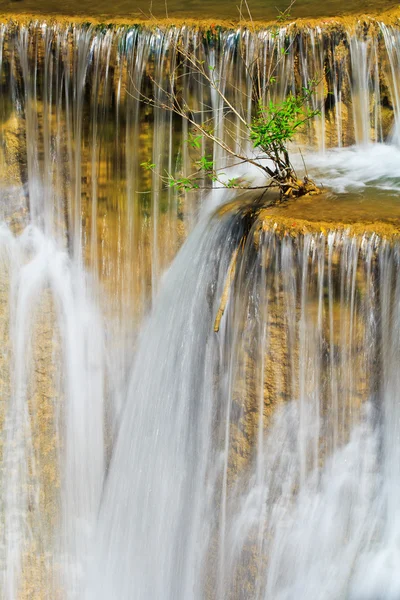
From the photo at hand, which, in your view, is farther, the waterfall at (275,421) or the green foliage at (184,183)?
the green foliage at (184,183)

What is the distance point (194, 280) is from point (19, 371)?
224 centimetres

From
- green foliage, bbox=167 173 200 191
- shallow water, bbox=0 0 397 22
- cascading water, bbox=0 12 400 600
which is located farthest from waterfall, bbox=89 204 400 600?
shallow water, bbox=0 0 397 22

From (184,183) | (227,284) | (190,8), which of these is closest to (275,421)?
(227,284)

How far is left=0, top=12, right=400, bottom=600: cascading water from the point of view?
5418mm

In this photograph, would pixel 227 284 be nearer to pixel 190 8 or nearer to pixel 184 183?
pixel 184 183

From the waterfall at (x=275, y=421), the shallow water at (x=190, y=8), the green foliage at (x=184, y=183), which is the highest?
the shallow water at (x=190, y=8)

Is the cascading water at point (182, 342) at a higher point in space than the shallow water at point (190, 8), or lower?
lower

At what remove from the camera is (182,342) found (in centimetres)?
631

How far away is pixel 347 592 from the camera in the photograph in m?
5.61

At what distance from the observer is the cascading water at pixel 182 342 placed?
5.42 metres

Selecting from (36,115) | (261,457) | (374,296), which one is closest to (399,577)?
(261,457)

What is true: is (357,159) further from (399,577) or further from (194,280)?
(399,577)

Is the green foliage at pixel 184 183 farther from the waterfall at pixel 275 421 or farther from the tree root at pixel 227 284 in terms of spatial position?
the tree root at pixel 227 284

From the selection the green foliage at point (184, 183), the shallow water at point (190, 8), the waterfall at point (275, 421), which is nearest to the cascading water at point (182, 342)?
the waterfall at point (275, 421)
